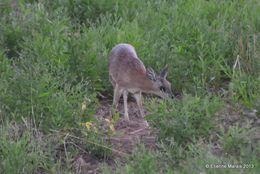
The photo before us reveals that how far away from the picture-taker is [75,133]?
283 inches

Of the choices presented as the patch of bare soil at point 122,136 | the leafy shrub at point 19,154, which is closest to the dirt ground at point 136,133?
the patch of bare soil at point 122,136

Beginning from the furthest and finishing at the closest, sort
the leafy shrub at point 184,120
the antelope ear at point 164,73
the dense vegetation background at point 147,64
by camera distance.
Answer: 1. the antelope ear at point 164,73
2. the leafy shrub at point 184,120
3. the dense vegetation background at point 147,64

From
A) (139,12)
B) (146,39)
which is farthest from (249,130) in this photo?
(139,12)

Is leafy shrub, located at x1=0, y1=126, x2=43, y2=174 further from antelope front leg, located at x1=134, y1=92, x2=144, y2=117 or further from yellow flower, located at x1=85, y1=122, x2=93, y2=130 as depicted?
antelope front leg, located at x1=134, y1=92, x2=144, y2=117

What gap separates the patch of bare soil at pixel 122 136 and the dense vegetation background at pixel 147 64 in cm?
11

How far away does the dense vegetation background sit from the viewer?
6.55m

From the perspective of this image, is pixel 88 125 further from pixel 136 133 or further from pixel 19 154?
pixel 19 154

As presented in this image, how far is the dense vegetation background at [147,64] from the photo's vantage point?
21.5 feet

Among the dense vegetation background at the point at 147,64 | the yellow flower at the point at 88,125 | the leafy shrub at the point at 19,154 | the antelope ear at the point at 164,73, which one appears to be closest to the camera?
the leafy shrub at the point at 19,154

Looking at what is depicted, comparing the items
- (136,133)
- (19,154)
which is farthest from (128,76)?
(19,154)

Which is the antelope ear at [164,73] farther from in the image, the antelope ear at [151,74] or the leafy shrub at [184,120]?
the leafy shrub at [184,120]

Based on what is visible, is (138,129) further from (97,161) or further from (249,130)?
(249,130)

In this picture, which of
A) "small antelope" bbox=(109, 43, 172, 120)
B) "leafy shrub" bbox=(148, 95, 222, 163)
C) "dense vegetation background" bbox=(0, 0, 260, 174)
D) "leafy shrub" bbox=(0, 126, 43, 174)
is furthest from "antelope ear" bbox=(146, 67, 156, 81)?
"leafy shrub" bbox=(0, 126, 43, 174)

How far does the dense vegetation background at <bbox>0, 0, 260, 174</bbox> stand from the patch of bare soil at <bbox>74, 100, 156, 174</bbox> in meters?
0.11
